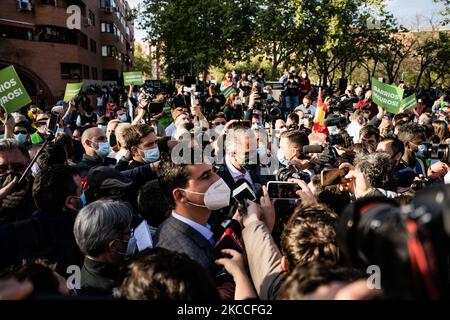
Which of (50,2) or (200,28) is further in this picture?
(50,2)

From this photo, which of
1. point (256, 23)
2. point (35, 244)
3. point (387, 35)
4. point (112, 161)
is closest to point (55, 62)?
point (256, 23)

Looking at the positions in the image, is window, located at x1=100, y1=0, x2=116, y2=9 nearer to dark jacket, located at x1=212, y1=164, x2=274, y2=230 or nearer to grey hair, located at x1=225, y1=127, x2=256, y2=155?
dark jacket, located at x1=212, y1=164, x2=274, y2=230

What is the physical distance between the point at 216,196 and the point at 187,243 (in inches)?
22.1

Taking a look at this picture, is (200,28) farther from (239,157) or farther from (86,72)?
(239,157)

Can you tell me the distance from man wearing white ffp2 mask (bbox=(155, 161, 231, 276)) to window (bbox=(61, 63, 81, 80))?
33891 millimetres

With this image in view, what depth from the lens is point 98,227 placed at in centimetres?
232

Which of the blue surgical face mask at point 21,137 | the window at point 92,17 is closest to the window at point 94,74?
the window at point 92,17

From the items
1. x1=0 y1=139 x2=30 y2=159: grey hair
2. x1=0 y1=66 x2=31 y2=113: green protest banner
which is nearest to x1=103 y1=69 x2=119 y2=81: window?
x1=0 y1=66 x2=31 y2=113: green protest banner

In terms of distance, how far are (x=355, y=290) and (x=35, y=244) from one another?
2.02m

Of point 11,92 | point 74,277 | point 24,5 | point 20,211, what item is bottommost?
point 74,277

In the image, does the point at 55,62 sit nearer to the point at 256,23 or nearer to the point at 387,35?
the point at 256,23

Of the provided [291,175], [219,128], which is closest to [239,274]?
[291,175]

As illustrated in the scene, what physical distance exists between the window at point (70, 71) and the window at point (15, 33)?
11.7ft

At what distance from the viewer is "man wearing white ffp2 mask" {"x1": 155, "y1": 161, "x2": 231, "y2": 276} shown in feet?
8.10
